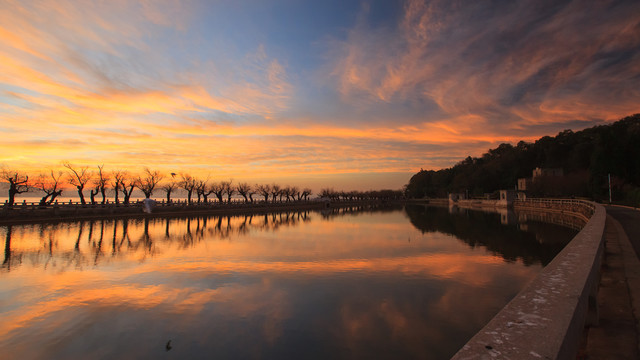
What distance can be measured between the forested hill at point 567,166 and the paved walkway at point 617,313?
1319 inches

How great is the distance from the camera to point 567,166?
8225 centimetres

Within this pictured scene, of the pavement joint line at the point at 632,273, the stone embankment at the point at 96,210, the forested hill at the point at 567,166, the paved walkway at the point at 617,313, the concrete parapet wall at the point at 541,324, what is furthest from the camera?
the forested hill at the point at 567,166

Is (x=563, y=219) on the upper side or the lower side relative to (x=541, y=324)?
lower

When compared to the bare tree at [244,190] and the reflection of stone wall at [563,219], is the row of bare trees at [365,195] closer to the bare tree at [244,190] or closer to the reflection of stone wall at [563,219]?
the bare tree at [244,190]

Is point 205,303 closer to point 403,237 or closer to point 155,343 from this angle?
point 155,343

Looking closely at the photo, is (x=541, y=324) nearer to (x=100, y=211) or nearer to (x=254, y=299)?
(x=254, y=299)

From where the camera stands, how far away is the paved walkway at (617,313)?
3.43 meters

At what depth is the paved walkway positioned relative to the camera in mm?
3428

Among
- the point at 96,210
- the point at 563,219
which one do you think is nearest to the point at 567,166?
the point at 563,219

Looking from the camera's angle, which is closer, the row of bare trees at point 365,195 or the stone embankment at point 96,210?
the stone embankment at point 96,210

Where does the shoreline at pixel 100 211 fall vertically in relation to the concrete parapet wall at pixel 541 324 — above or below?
below

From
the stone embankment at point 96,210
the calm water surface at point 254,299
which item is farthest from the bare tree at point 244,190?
the calm water surface at point 254,299

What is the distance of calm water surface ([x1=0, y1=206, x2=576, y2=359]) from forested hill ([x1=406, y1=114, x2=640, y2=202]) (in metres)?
32.4

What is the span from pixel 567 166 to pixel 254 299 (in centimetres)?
9556
